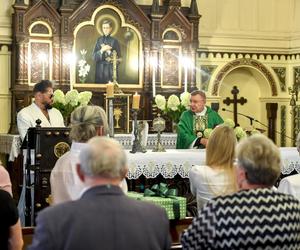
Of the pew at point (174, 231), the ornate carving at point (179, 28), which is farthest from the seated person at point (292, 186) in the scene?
the ornate carving at point (179, 28)

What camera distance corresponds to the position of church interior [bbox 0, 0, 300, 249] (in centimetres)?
1173

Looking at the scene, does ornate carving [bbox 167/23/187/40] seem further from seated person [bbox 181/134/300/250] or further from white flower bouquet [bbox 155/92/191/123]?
seated person [bbox 181/134/300/250]

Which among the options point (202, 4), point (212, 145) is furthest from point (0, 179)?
point (202, 4)

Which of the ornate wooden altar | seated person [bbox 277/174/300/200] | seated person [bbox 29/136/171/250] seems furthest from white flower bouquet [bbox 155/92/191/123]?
seated person [bbox 29/136/171/250]

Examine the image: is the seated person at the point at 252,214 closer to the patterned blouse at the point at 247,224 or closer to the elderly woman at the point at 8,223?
the patterned blouse at the point at 247,224

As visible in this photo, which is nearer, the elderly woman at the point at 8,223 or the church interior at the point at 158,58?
the elderly woman at the point at 8,223

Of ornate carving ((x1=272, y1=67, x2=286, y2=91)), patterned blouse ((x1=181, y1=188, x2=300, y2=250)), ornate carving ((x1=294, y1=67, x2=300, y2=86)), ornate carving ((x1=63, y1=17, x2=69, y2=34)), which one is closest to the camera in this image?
patterned blouse ((x1=181, y1=188, x2=300, y2=250))

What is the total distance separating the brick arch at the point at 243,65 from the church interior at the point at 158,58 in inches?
0.7

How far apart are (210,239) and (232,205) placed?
179 mm

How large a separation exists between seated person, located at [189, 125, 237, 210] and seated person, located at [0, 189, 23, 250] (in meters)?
1.30

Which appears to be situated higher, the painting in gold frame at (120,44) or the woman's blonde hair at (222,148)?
the painting in gold frame at (120,44)

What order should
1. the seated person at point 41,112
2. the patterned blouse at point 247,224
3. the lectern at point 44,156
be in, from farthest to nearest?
the seated person at point 41,112 → the lectern at point 44,156 → the patterned blouse at point 247,224

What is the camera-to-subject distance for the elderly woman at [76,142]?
15.0 ft

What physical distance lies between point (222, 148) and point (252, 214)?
1.38 metres
